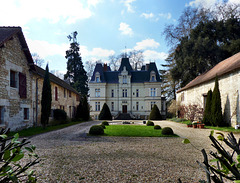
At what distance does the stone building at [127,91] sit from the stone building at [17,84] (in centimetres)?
1694

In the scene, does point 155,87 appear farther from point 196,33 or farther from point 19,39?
point 19,39

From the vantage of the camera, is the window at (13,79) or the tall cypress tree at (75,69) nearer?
the window at (13,79)

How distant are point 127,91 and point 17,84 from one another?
853 inches

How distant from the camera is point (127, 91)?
31781 millimetres

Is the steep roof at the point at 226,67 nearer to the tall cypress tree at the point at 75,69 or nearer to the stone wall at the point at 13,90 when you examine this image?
the stone wall at the point at 13,90

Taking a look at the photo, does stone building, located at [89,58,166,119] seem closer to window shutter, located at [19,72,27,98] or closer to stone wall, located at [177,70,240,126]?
stone wall, located at [177,70,240,126]

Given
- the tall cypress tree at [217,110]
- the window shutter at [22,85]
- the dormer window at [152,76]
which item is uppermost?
the dormer window at [152,76]

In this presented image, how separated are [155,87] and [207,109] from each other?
16.0m

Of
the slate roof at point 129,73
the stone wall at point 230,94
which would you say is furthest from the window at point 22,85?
the slate roof at point 129,73

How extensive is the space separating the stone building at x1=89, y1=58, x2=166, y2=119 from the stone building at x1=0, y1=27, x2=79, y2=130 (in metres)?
16.9

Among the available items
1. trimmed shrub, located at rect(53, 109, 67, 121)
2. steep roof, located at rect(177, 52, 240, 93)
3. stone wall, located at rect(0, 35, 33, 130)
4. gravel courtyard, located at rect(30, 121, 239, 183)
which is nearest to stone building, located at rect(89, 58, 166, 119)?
trimmed shrub, located at rect(53, 109, 67, 121)

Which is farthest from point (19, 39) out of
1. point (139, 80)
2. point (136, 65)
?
point (136, 65)

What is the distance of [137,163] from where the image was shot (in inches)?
191

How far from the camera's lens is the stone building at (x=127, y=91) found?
3088 cm
